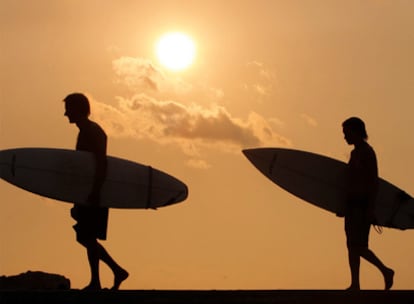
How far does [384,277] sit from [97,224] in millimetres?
3514

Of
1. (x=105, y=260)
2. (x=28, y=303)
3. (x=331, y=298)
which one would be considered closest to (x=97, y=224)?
(x=105, y=260)

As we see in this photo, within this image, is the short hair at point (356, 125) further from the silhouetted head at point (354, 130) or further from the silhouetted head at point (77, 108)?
the silhouetted head at point (77, 108)

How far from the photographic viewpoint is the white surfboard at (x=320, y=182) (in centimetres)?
1390

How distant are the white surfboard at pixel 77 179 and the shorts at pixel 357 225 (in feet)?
12.2

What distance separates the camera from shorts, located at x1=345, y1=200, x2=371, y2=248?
10.9m

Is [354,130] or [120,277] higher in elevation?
[354,130]

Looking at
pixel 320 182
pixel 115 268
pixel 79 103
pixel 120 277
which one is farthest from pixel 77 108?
pixel 320 182

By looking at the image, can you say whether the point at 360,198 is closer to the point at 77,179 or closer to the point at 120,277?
the point at 120,277

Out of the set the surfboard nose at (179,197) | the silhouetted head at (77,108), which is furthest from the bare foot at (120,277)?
the surfboard nose at (179,197)

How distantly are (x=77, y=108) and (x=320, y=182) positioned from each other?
5.10 meters

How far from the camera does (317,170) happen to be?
14844 mm

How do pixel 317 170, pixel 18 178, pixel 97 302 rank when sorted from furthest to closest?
pixel 317 170 < pixel 18 178 < pixel 97 302

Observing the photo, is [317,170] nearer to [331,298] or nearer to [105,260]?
[105,260]

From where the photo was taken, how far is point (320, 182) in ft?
47.5
